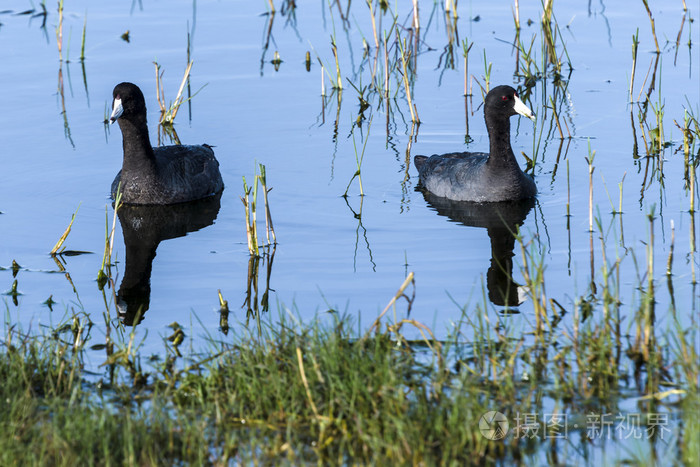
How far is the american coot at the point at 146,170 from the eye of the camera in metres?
9.43

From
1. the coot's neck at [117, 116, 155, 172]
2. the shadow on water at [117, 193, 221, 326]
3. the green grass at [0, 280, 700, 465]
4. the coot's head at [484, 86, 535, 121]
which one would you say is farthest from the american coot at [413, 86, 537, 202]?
the green grass at [0, 280, 700, 465]

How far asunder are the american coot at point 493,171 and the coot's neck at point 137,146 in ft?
8.72

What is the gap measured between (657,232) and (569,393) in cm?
304

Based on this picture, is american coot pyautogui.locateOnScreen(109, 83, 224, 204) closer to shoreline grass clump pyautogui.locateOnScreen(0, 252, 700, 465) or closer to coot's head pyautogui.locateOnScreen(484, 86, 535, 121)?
coot's head pyautogui.locateOnScreen(484, 86, 535, 121)

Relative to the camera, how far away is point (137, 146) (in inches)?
375

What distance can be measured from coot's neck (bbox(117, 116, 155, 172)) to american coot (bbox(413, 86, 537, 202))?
2657mm

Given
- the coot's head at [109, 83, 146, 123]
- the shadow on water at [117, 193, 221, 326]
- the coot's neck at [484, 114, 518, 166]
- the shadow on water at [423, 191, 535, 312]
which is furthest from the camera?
the coot's neck at [484, 114, 518, 166]

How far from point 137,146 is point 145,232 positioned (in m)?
1.03

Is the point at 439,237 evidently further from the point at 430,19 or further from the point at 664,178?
the point at 430,19

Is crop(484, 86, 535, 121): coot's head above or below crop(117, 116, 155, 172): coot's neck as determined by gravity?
above

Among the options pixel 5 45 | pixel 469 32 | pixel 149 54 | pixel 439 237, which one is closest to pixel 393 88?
pixel 469 32

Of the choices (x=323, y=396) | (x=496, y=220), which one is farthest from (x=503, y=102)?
(x=323, y=396)

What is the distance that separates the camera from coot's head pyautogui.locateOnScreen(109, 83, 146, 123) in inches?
363

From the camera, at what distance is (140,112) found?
31.1 feet
